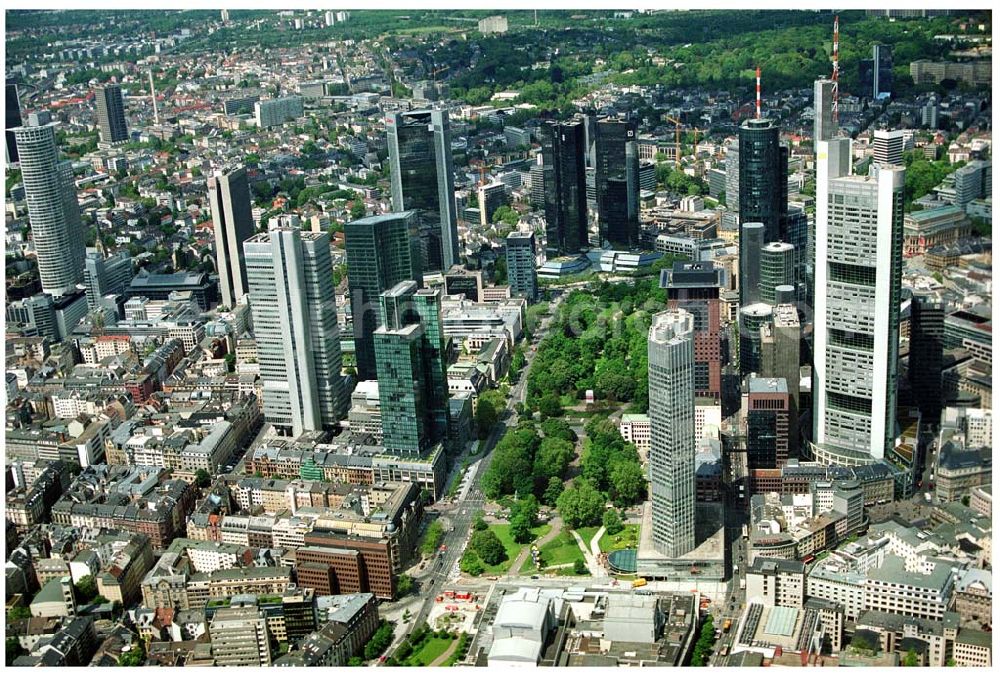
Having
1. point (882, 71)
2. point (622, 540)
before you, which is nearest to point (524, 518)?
point (622, 540)

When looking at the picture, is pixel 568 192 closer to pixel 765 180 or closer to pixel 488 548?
pixel 765 180

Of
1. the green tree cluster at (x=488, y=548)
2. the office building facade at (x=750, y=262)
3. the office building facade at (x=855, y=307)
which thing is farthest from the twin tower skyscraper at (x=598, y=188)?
the green tree cluster at (x=488, y=548)

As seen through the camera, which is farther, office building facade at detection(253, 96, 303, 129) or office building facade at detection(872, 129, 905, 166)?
office building facade at detection(253, 96, 303, 129)

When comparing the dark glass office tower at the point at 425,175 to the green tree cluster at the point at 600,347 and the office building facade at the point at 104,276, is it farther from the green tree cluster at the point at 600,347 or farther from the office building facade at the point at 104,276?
the office building facade at the point at 104,276

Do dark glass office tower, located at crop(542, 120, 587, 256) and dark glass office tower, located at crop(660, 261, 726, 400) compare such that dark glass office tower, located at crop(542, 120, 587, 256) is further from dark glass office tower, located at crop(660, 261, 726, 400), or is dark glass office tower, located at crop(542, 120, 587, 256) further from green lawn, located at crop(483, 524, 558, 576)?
green lawn, located at crop(483, 524, 558, 576)

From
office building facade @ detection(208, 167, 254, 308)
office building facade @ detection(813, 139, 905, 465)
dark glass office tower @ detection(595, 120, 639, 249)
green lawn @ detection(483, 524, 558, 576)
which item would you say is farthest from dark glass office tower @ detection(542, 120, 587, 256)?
green lawn @ detection(483, 524, 558, 576)

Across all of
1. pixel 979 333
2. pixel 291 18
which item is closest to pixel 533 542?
pixel 979 333
